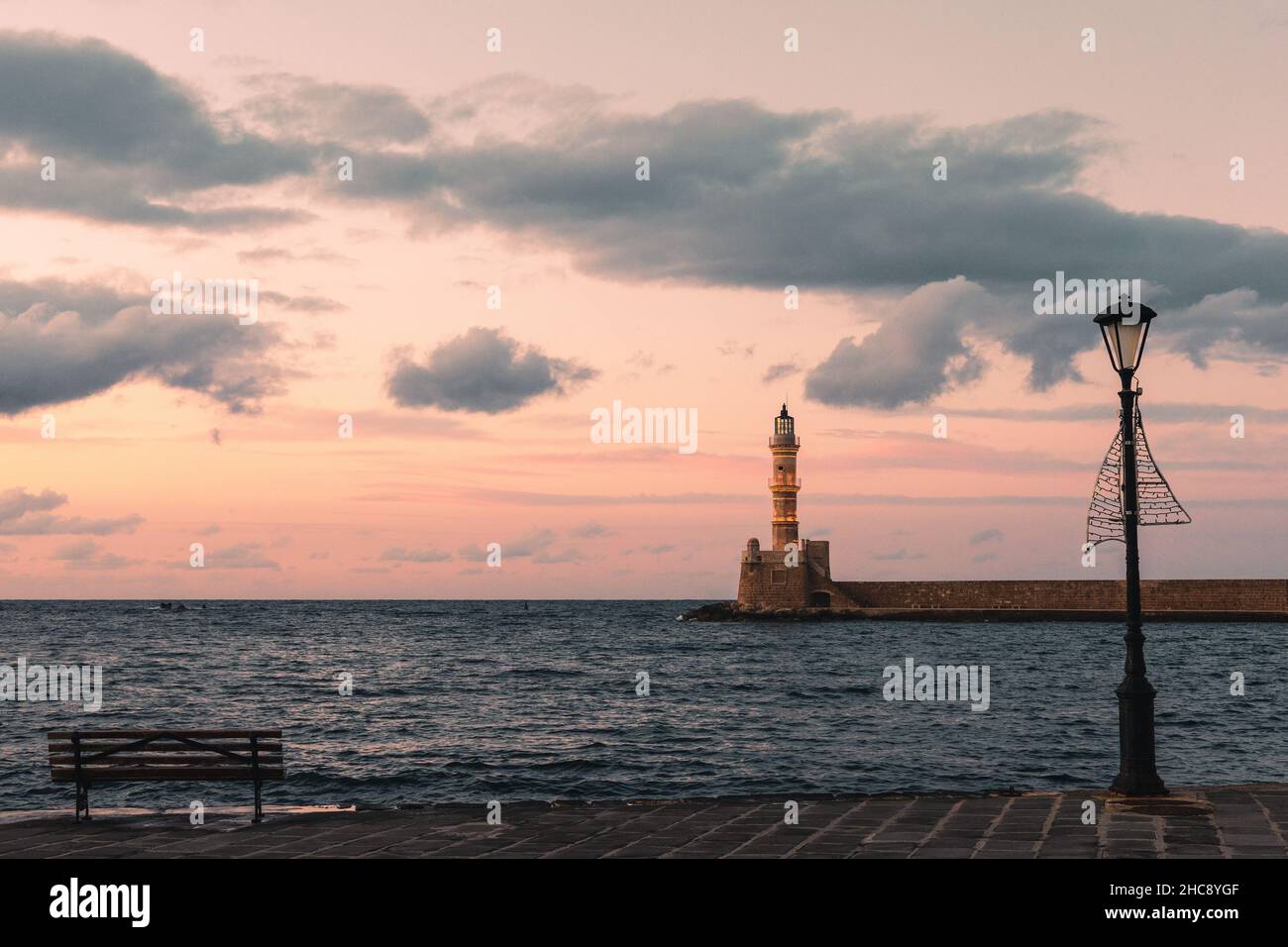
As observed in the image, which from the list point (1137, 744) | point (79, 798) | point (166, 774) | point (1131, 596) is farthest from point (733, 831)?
point (79, 798)

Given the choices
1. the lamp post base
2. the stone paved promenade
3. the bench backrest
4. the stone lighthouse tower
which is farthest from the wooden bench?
the stone lighthouse tower

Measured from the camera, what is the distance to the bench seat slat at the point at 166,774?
13.4m

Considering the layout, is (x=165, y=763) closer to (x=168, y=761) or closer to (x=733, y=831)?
(x=168, y=761)

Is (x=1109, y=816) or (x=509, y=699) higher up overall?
(x=1109, y=816)

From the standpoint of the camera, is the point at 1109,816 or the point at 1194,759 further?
the point at 1194,759

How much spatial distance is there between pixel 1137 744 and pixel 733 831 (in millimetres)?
4728

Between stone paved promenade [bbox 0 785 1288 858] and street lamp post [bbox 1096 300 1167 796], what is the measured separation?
15.0 inches

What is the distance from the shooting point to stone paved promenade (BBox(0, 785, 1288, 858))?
10375 millimetres

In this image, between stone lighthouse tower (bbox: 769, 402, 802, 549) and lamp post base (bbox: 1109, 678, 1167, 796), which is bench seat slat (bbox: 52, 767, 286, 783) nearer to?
lamp post base (bbox: 1109, 678, 1167, 796)

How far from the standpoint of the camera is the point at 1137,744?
13.0m

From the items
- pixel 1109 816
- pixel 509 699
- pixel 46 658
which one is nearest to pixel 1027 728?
pixel 509 699

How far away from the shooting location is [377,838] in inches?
457
